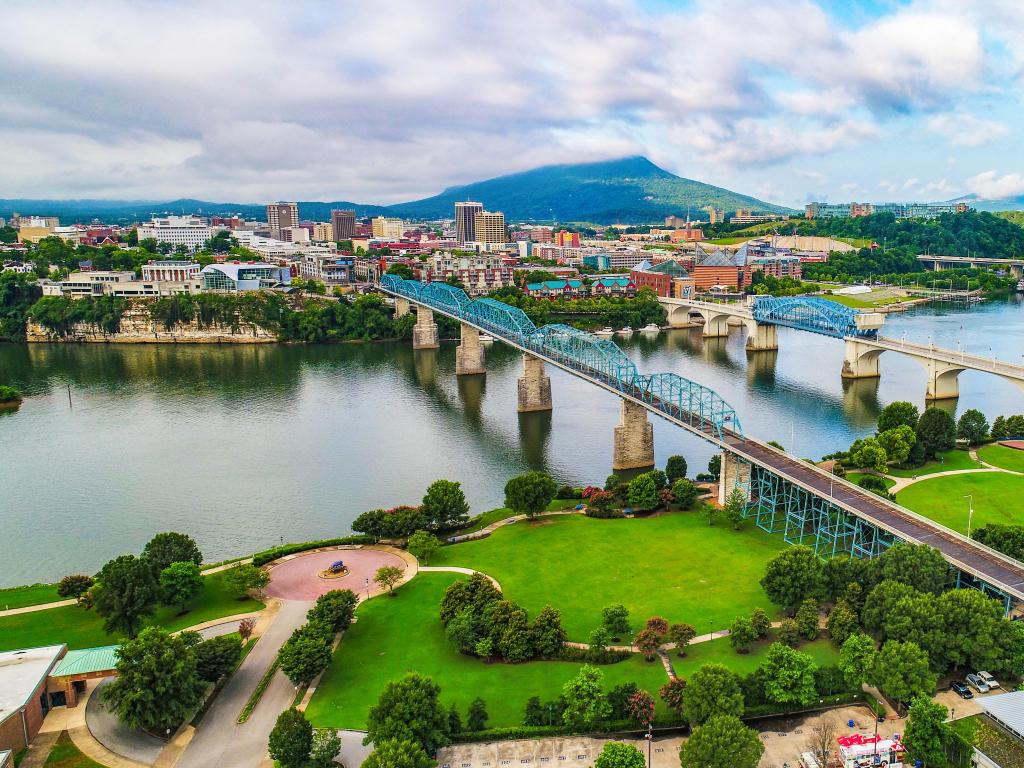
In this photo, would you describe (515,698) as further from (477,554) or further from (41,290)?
(41,290)

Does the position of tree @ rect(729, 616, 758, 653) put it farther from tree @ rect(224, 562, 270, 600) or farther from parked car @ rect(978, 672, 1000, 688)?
tree @ rect(224, 562, 270, 600)

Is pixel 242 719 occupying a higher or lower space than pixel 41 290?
lower

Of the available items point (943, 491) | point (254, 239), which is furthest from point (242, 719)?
point (254, 239)

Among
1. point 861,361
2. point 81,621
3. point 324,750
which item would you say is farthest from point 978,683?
point 861,361

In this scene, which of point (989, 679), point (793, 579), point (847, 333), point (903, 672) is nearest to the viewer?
point (903, 672)

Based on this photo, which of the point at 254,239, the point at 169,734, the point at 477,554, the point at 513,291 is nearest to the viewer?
the point at 169,734

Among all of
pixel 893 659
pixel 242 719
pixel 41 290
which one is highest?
pixel 41 290

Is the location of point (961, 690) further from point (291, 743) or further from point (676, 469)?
point (676, 469)
